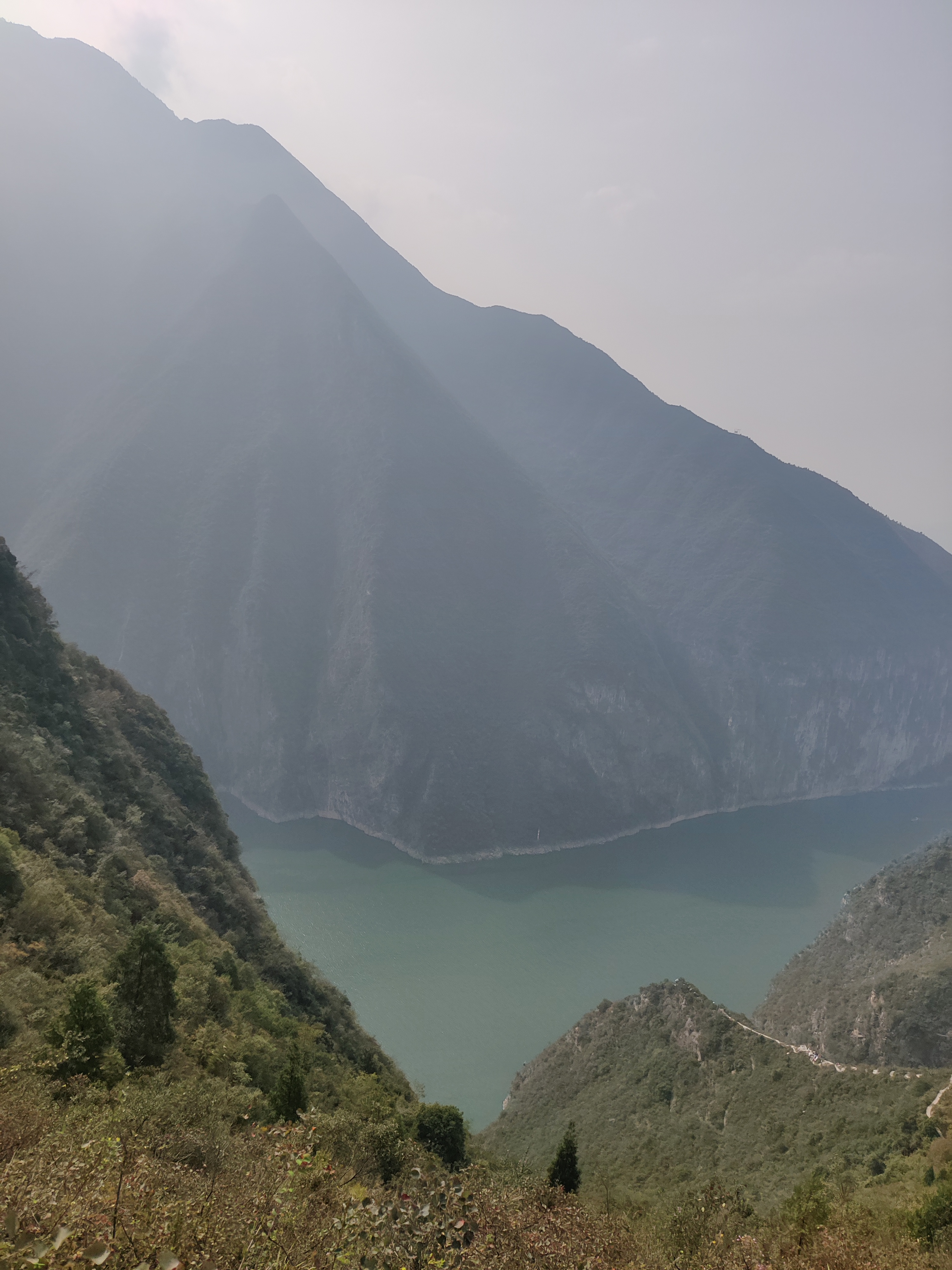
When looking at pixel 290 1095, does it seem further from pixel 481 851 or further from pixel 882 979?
pixel 481 851

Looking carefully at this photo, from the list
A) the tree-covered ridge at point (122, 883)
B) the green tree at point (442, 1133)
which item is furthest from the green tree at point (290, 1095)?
the green tree at point (442, 1133)

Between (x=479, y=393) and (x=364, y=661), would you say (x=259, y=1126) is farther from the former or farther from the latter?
(x=479, y=393)

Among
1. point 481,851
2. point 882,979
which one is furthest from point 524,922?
point 882,979

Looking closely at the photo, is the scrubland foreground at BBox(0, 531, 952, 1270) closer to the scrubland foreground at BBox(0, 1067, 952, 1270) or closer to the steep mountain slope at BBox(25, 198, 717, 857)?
the scrubland foreground at BBox(0, 1067, 952, 1270)

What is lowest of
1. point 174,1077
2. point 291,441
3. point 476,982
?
point 476,982

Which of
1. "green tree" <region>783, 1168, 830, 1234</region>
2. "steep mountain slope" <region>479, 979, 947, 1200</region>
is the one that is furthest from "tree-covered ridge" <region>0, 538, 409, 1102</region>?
"green tree" <region>783, 1168, 830, 1234</region>

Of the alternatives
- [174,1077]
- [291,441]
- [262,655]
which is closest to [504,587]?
[262,655]
